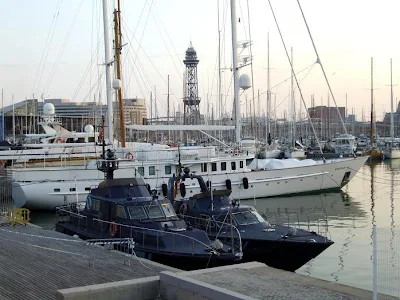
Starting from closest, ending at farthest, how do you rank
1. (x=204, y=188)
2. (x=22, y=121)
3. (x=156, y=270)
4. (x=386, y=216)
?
(x=156, y=270) → (x=204, y=188) → (x=386, y=216) → (x=22, y=121)

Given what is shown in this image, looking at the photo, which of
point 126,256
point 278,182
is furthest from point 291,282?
point 278,182

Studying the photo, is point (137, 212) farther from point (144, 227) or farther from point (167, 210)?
point (167, 210)

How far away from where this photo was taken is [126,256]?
16.9 metres

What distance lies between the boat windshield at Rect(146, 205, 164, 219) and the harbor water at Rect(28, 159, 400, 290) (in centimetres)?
553

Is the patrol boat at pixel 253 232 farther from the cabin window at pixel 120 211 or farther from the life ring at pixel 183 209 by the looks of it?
the cabin window at pixel 120 211

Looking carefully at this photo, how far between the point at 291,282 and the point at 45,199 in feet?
86.1

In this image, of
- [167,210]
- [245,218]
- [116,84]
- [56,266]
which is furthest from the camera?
[116,84]

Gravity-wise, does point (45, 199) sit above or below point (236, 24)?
below

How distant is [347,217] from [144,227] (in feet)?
57.9

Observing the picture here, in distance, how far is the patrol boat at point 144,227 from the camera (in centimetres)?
1773

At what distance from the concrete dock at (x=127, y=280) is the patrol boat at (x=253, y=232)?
4.18 metres

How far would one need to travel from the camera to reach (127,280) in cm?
1270

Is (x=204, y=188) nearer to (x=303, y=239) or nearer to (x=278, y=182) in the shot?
(x=303, y=239)

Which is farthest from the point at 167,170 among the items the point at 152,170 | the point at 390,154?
the point at 390,154
